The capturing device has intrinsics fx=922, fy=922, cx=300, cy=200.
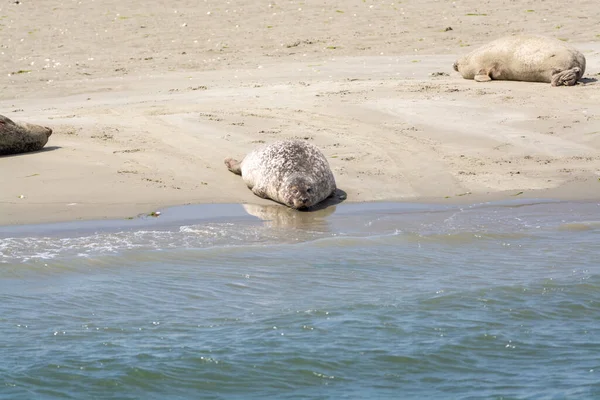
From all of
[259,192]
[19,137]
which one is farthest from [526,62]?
[19,137]

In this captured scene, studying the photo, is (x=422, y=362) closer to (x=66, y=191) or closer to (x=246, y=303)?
(x=246, y=303)

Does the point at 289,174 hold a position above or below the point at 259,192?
above

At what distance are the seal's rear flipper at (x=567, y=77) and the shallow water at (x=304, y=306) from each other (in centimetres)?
445

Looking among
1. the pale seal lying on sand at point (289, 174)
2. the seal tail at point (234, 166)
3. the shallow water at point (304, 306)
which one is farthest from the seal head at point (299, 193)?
the seal tail at point (234, 166)

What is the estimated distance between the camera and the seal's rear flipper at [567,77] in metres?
12.0

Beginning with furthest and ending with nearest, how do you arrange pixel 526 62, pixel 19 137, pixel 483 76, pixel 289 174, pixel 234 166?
pixel 483 76 → pixel 526 62 → pixel 19 137 → pixel 234 166 → pixel 289 174

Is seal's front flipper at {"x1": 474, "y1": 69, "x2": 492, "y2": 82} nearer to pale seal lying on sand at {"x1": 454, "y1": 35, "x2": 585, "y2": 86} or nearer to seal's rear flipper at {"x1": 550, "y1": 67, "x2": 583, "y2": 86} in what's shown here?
pale seal lying on sand at {"x1": 454, "y1": 35, "x2": 585, "y2": 86}

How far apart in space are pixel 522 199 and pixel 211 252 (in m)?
3.19

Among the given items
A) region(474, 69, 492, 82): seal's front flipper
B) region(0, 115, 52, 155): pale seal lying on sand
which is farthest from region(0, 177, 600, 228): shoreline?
region(474, 69, 492, 82): seal's front flipper

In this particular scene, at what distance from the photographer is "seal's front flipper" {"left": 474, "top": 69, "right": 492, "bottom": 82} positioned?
12.5 meters

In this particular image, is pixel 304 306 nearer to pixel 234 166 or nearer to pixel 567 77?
pixel 234 166

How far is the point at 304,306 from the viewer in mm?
5871

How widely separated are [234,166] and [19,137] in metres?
2.23

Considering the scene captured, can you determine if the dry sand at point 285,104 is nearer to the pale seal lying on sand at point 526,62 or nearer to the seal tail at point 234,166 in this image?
the seal tail at point 234,166
